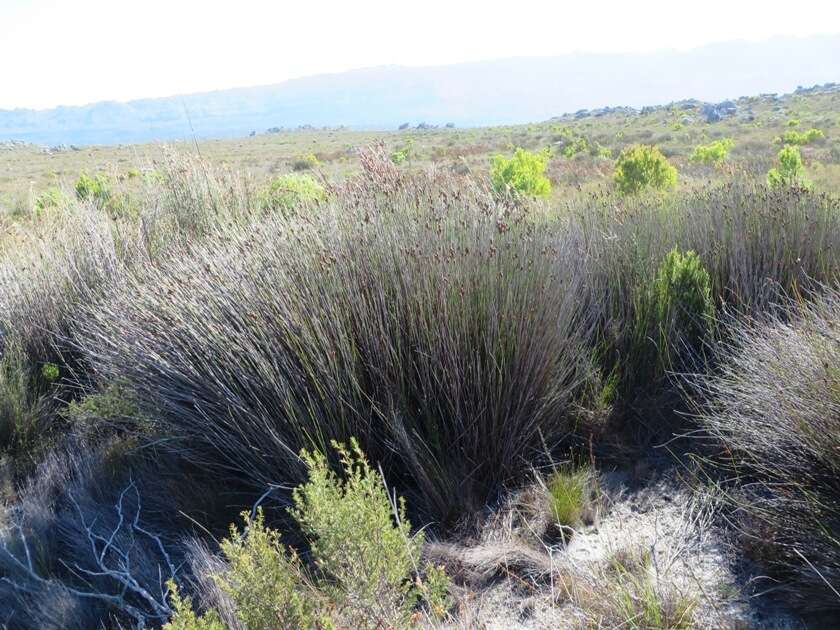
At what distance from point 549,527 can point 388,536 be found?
101cm

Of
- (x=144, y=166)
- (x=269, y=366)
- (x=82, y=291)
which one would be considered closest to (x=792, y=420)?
(x=269, y=366)

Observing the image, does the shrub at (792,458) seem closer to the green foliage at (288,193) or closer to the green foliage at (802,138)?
the green foliage at (288,193)

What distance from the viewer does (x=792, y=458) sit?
7.75 feet

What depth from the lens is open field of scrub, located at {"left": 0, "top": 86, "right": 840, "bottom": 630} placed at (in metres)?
2.20

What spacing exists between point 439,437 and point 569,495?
0.64 meters

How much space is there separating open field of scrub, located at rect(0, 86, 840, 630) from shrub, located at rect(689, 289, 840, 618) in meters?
0.01

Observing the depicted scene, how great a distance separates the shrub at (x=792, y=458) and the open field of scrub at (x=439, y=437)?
1 cm

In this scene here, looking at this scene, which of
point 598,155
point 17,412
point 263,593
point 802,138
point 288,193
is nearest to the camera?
point 263,593

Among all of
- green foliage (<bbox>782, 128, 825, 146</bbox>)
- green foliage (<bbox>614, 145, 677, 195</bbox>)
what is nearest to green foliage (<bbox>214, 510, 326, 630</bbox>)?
green foliage (<bbox>614, 145, 677, 195</bbox>)

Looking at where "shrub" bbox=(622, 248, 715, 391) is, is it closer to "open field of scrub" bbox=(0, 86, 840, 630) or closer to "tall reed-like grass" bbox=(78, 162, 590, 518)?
"open field of scrub" bbox=(0, 86, 840, 630)

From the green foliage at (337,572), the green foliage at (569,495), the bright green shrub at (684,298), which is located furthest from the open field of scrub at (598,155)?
the green foliage at (337,572)

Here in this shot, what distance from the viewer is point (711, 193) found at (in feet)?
16.9

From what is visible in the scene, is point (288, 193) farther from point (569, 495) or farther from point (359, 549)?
point (359, 549)

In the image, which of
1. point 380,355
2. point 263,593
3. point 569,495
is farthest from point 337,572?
point 569,495
